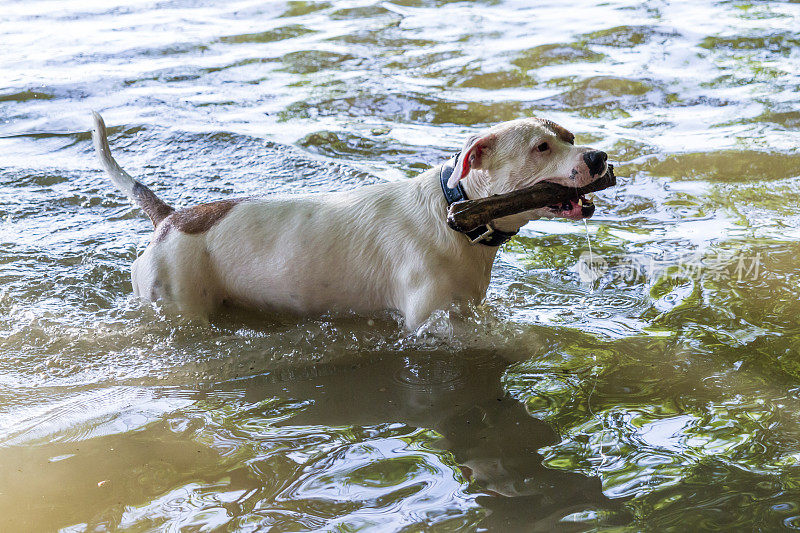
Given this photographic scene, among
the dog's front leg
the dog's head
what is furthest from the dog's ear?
the dog's front leg

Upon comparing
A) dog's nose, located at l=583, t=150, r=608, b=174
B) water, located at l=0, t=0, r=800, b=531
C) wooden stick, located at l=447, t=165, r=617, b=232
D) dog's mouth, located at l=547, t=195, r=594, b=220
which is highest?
dog's nose, located at l=583, t=150, r=608, b=174

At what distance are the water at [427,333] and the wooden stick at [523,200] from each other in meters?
0.69

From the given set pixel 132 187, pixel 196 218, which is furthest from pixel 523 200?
pixel 132 187

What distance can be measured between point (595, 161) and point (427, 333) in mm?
1388

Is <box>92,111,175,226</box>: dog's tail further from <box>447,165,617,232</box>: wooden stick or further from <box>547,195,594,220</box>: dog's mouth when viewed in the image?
<box>547,195,594,220</box>: dog's mouth

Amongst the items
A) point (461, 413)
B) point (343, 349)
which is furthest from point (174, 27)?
point (461, 413)

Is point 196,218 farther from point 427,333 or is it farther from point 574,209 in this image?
point 574,209

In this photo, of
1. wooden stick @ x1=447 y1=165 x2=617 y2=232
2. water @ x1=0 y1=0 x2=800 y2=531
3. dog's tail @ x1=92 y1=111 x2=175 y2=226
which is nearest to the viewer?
water @ x1=0 y1=0 x2=800 y2=531

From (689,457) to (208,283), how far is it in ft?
10.2

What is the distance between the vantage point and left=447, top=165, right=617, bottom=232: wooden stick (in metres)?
4.54

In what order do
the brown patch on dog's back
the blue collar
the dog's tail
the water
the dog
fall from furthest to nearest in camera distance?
the dog's tail, the brown patch on dog's back, the blue collar, the dog, the water

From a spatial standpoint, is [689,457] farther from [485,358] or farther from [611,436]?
[485,358]

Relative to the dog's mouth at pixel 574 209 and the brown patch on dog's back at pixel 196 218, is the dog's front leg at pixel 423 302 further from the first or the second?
the brown patch on dog's back at pixel 196 218

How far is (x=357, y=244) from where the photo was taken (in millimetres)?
5180
